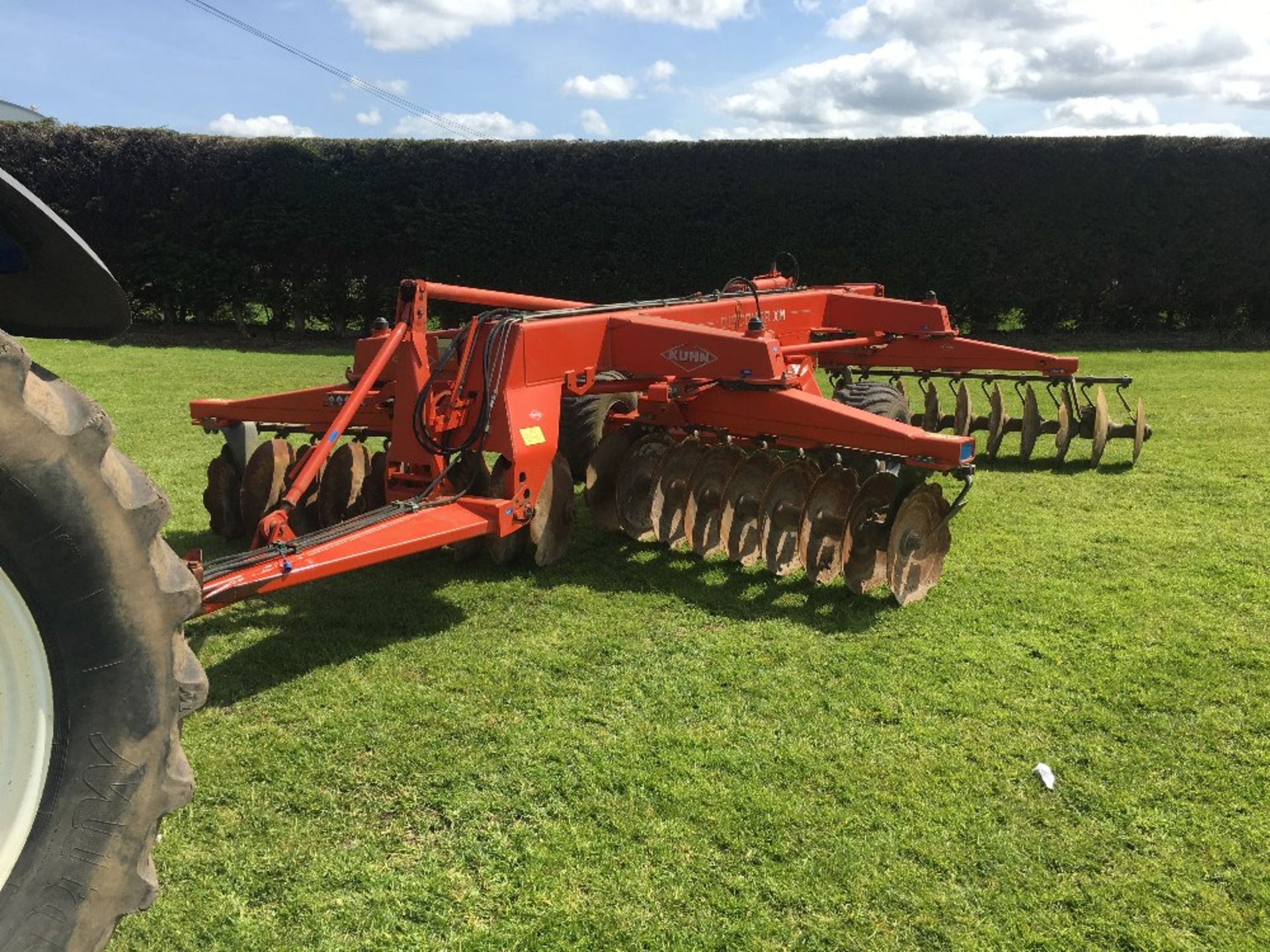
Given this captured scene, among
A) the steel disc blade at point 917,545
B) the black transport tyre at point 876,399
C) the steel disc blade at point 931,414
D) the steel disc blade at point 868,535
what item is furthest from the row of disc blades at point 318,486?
the steel disc blade at point 931,414

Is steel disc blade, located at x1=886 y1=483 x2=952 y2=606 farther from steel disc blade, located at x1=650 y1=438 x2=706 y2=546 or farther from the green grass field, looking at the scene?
steel disc blade, located at x1=650 y1=438 x2=706 y2=546

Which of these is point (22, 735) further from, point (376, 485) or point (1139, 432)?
point (1139, 432)

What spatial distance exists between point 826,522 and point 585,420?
6.32 feet

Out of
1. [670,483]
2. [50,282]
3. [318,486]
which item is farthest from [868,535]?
[50,282]

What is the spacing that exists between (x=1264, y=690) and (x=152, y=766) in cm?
362

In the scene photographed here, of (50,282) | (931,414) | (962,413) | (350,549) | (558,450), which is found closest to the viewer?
(50,282)

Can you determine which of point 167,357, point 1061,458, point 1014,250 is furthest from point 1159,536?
point 167,357

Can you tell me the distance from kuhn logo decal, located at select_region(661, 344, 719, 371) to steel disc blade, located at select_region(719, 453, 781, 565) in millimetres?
559

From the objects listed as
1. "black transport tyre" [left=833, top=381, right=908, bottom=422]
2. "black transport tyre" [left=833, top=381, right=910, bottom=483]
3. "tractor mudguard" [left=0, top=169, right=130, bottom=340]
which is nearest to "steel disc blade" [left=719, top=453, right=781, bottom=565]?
"black transport tyre" [left=833, top=381, right=910, bottom=483]

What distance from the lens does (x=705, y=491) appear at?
5027 millimetres

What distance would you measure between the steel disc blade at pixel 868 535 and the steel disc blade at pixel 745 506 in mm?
515

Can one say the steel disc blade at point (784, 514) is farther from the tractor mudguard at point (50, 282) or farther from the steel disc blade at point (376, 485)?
the tractor mudguard at point (50, 282)

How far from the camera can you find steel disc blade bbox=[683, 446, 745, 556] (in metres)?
4.97

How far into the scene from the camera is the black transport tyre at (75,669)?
161 cm
